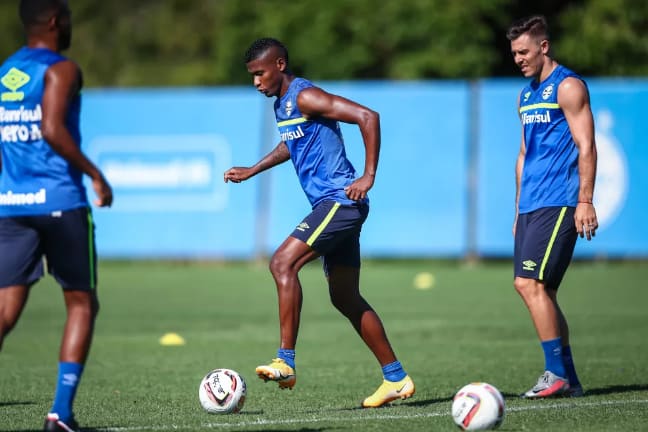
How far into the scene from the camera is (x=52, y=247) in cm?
631

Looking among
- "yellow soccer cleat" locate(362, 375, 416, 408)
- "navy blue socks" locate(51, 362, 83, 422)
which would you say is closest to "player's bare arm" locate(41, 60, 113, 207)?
"navy blue socks" locate(51, 362, 83, 422)

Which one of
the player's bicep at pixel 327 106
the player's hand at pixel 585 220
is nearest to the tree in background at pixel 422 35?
the player's hand at pixel 585 220

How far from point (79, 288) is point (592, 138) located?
375 centimetres

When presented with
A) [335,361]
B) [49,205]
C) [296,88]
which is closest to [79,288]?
[49,205]

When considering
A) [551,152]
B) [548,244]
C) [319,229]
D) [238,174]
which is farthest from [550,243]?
[238,174]

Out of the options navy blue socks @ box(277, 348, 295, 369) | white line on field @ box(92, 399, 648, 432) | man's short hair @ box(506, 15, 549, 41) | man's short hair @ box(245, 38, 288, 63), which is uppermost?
man's short hair @ box(506, 15, 549, 41)

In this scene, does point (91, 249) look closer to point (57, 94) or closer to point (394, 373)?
point (57, 94)

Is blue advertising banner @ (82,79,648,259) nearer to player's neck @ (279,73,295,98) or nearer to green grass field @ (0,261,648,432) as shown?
green grass field @ (0,261,648,432)

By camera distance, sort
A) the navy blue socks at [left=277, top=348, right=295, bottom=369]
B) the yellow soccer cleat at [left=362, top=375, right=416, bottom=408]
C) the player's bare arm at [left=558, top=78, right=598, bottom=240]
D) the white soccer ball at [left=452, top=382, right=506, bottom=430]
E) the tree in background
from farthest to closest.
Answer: the tree in background < the player's bare arm at [left=558, top=78, right=598, bottom=240] < the yellow soccer cleat at [left=362, top=375, right=416, bottom=408] < the navy blue socks at [left=277, top=348, right=295, bottom=369] < the white soccer ball at [left=452, top=382, right=506, bottom=430]

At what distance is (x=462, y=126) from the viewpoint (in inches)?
828

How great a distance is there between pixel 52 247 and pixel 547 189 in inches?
143

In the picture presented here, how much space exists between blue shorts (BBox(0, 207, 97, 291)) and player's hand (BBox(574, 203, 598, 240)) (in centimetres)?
339

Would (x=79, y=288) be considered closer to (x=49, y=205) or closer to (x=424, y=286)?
(x=49, y=205)

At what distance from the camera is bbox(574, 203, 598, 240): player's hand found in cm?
790
